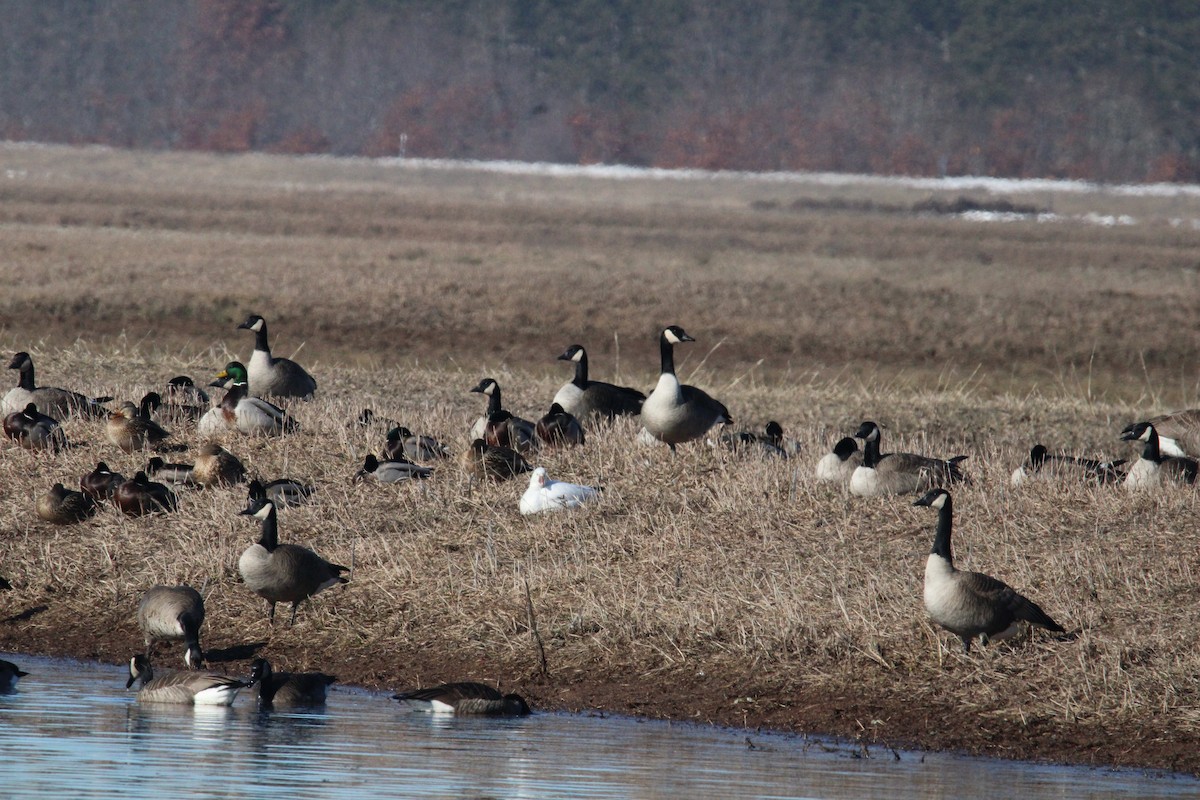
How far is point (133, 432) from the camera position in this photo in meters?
12.1

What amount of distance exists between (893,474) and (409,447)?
3.26 m

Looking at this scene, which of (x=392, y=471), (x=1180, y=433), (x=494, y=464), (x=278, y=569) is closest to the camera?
(x=278, y=569)

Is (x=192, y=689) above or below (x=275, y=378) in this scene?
below

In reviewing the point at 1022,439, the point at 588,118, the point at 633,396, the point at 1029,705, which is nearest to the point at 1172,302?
the point at 1022,439

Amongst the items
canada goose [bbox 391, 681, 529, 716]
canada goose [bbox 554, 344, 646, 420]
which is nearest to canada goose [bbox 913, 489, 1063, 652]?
canada goose [bbox 391, 681, 529, 716]

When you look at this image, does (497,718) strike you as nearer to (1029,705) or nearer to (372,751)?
(372,751)

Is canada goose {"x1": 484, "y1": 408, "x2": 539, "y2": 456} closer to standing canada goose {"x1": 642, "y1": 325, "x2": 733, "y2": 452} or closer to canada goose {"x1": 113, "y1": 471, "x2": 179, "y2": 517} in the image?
standing canada goose {"x1": 642, "y1": 325, "x2": 733, "y2": 452}

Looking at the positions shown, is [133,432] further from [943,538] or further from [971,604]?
[971,604]

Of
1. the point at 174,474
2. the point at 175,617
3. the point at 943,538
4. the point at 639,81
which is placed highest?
the point at 639,81

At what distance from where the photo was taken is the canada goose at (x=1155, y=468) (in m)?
11.3

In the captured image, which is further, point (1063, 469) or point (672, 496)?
point (1063, 469)

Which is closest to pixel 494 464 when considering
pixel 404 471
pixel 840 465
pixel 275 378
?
pixel 404 471

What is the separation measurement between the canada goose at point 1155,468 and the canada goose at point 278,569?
5211 mm

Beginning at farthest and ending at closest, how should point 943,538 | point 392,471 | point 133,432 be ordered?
point 133,432 < point 392,471 < point 943,538
